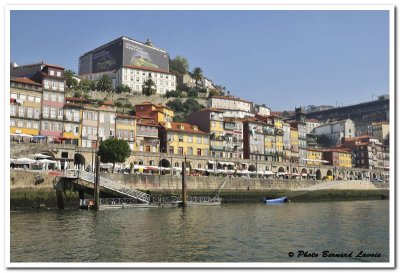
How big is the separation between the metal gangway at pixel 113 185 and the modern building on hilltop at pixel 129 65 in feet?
246

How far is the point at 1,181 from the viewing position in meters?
14.9

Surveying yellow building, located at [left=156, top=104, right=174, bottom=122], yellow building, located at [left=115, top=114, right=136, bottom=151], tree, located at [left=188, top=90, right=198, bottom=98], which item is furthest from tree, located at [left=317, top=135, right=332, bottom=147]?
yellow building, located at [left=115, top=114, right=136, bottom=151]

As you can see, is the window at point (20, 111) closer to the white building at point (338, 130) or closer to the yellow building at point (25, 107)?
the yellow building at point (25, 107)

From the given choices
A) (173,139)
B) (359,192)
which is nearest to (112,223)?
(173,139)

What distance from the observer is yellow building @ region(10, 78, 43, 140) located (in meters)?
57.8

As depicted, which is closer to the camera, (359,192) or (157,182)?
(157,182)

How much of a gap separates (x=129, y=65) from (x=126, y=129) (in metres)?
55.8

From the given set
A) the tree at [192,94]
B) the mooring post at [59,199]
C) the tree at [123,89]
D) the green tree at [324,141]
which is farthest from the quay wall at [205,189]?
the tree at [123,89]

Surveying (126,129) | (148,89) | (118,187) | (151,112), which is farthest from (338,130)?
(118,187)

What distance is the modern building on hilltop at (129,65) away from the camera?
395ft

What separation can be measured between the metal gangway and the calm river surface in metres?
8.52
